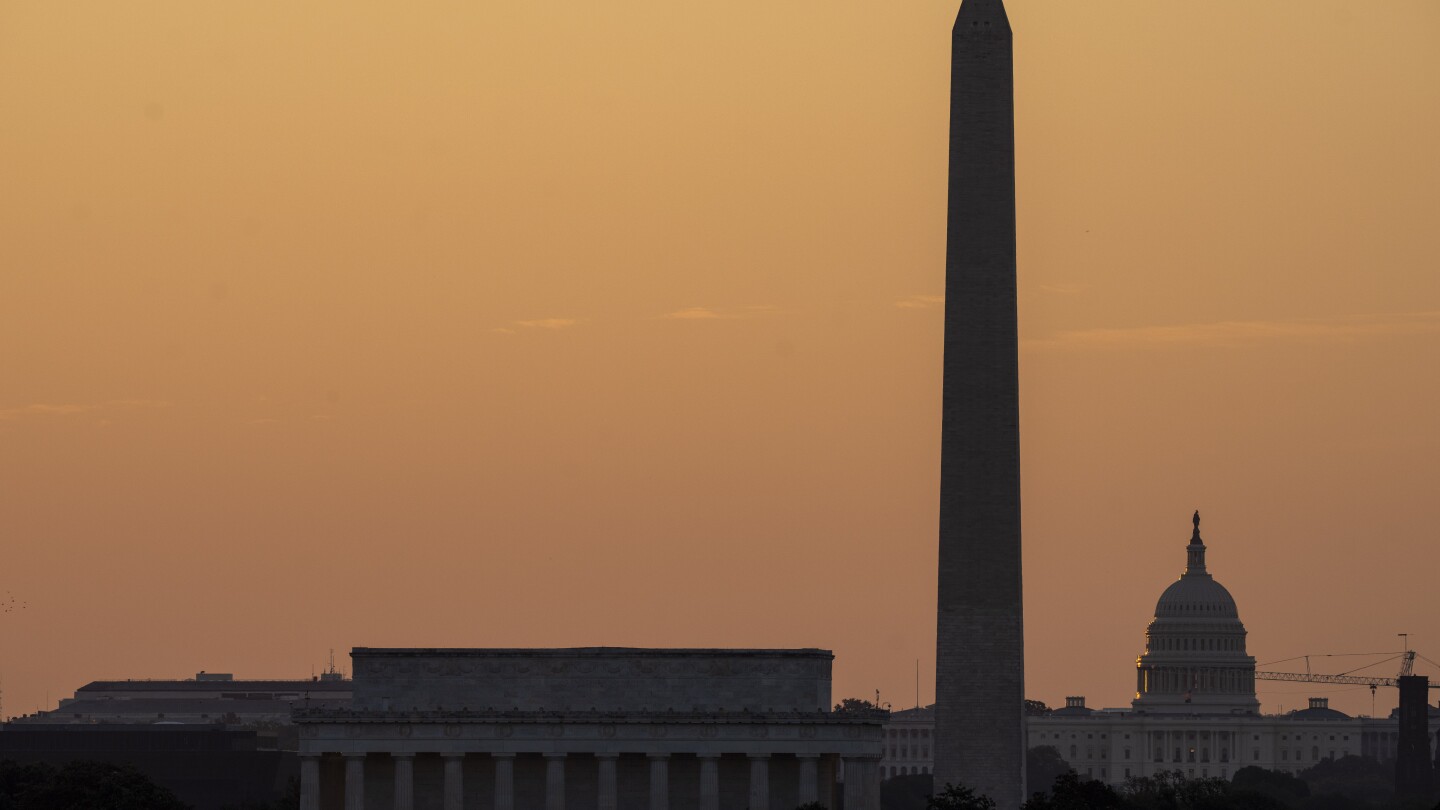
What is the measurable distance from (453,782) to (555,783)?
4.75 meters

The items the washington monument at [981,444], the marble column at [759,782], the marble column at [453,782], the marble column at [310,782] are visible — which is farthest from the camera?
the marble column at [759,782]

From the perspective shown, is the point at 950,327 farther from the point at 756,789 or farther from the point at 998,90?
the point at 756,789

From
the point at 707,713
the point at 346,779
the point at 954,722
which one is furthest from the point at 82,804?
the point at 954,722

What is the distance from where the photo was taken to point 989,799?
149000 mm

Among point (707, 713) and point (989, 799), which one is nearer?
point (989, 799)

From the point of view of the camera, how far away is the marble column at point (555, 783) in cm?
17312

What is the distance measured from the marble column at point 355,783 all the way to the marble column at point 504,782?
20.6ft

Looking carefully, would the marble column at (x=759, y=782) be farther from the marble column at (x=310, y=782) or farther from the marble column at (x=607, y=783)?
the marble column at (x=310, y=782)

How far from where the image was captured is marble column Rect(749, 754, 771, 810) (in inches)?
6801

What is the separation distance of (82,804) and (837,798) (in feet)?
118

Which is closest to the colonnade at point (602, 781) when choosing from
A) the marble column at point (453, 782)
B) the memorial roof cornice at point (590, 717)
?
the marble column at point (453, 782)

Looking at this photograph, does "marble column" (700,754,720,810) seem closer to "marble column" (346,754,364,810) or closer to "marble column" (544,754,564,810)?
"marble column" (544,754,564,810)

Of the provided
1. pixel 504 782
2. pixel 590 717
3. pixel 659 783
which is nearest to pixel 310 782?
pixel 504 782

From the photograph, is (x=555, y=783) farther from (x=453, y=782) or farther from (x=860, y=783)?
(x=860, y=783)
